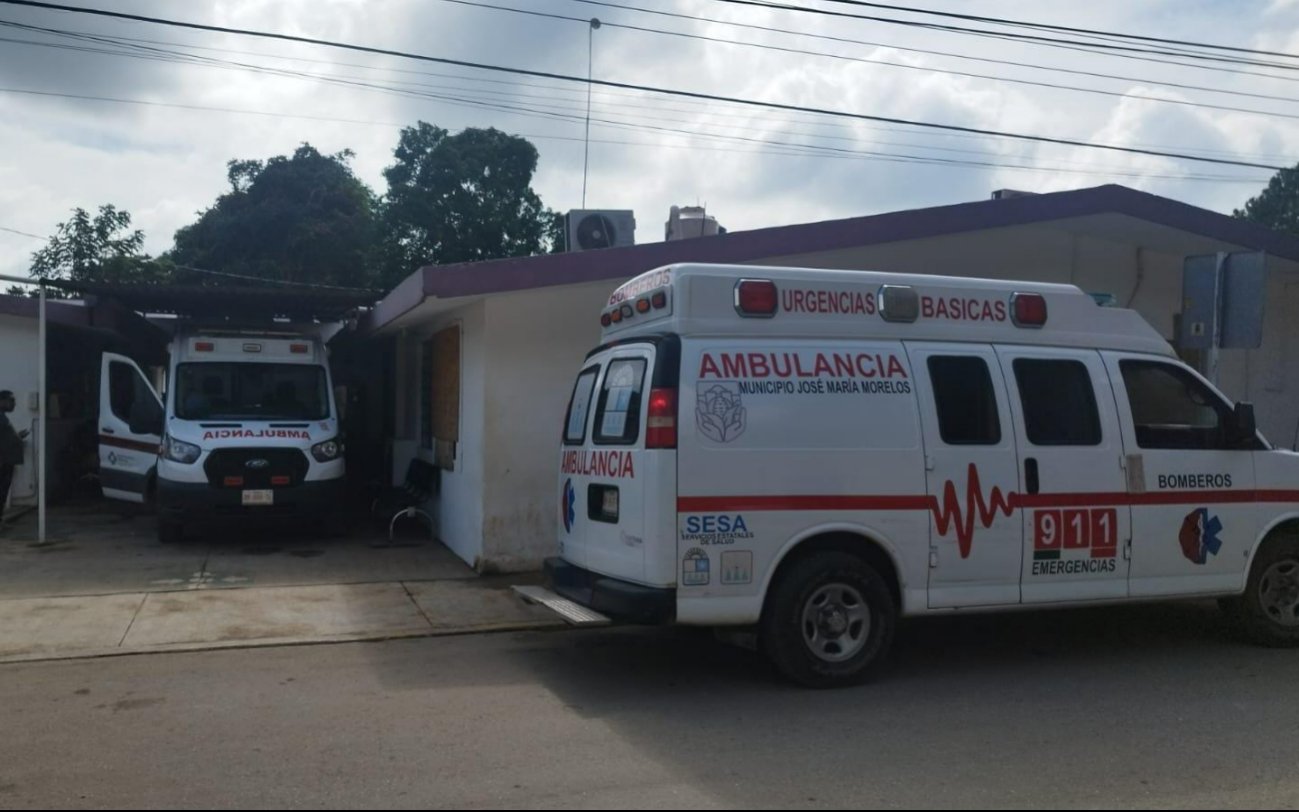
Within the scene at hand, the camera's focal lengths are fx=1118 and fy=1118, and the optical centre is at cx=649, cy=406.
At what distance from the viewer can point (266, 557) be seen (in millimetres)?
11664

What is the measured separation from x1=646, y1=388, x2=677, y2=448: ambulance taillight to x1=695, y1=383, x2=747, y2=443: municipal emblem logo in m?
0.15

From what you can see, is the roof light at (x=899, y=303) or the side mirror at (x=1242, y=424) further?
the side mirror at (x=1242, y=424)

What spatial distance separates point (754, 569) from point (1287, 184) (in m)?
49.0

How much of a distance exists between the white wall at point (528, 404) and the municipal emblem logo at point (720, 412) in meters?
4.11

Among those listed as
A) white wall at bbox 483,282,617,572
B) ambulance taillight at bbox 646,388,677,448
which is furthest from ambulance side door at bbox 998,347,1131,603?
white wall at bbox 483,282,617,572

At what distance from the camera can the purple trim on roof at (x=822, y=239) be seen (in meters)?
9.79

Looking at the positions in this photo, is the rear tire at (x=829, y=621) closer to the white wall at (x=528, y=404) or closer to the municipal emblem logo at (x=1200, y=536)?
the municipal emblem logo at (x=1200, y=536)

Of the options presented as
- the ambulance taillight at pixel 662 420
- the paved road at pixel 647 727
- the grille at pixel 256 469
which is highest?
the ambulance taillight at pixel 662 420

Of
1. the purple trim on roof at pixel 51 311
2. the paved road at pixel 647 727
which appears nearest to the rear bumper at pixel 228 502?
the purple trim on roof at pixel 51 311

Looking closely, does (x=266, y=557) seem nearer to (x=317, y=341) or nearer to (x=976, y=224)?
(x=317, y=341)

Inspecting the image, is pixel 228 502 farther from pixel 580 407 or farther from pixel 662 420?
pixel 662 420

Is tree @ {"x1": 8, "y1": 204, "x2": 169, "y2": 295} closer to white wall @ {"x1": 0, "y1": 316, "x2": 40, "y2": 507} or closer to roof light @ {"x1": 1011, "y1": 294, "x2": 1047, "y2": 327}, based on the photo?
white wall @ {"x1": 0, "y1": 316, "x2": 40, "y2": 507}

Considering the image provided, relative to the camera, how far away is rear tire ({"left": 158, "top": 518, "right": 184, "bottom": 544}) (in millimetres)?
12344

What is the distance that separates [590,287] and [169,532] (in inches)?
229
